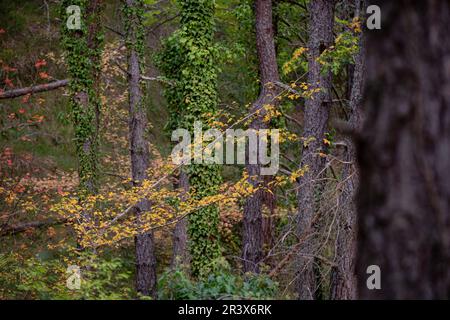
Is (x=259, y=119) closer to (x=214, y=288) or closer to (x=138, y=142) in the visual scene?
(x=138, y=142)

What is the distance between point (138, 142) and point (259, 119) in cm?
364

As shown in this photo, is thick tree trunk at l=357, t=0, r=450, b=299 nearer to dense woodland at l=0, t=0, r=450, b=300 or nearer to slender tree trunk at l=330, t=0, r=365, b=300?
dense woodland at l=0, t=0, r=450, b=300

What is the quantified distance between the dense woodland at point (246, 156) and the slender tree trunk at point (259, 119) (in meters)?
0.04

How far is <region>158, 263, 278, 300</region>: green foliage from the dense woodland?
0.08 ft

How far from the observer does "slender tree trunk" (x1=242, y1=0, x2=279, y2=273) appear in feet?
46.3

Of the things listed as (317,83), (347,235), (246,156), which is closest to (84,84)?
(246,156)

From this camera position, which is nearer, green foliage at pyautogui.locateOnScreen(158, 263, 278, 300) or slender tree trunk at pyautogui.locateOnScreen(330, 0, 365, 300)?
green foliage at pyautogui.locateOnScreen(158, 263, 278, 300)

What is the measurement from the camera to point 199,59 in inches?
557

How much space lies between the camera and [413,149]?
3.52 meters

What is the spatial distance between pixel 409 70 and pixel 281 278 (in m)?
5.84

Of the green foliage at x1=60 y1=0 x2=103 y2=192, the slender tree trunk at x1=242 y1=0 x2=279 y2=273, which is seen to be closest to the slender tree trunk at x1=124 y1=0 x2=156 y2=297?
the green foliage at x1=60 y1=0 x2=103 y2=192
